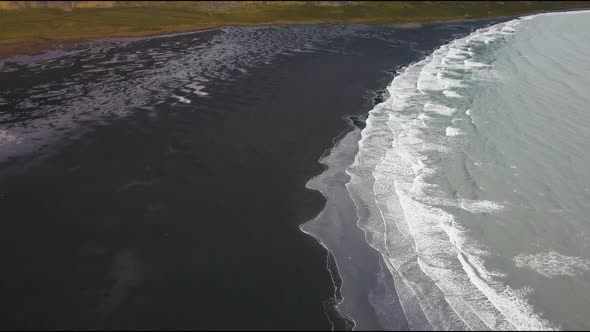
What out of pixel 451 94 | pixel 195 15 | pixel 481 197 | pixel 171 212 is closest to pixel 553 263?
pixel 481 197

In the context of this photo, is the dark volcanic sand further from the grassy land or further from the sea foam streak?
the grassy land

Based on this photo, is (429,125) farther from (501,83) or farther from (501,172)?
(501,83)

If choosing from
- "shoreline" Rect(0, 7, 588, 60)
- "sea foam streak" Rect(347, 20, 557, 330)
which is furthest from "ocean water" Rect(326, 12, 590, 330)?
"shoreline" Rect(0, 7, 588, 60)

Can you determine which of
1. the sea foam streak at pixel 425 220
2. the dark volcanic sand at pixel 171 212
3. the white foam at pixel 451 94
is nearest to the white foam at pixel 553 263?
the sea foam streak at pixel 425 220

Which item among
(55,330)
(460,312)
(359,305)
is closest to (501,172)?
(460,312)

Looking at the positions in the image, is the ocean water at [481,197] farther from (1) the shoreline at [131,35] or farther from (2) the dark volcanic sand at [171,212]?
(1) the shoreline at [131,35]

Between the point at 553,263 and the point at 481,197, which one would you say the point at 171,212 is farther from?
the point at 553,263

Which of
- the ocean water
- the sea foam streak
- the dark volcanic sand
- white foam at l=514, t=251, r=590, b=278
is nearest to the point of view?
the dark volcanic sand
